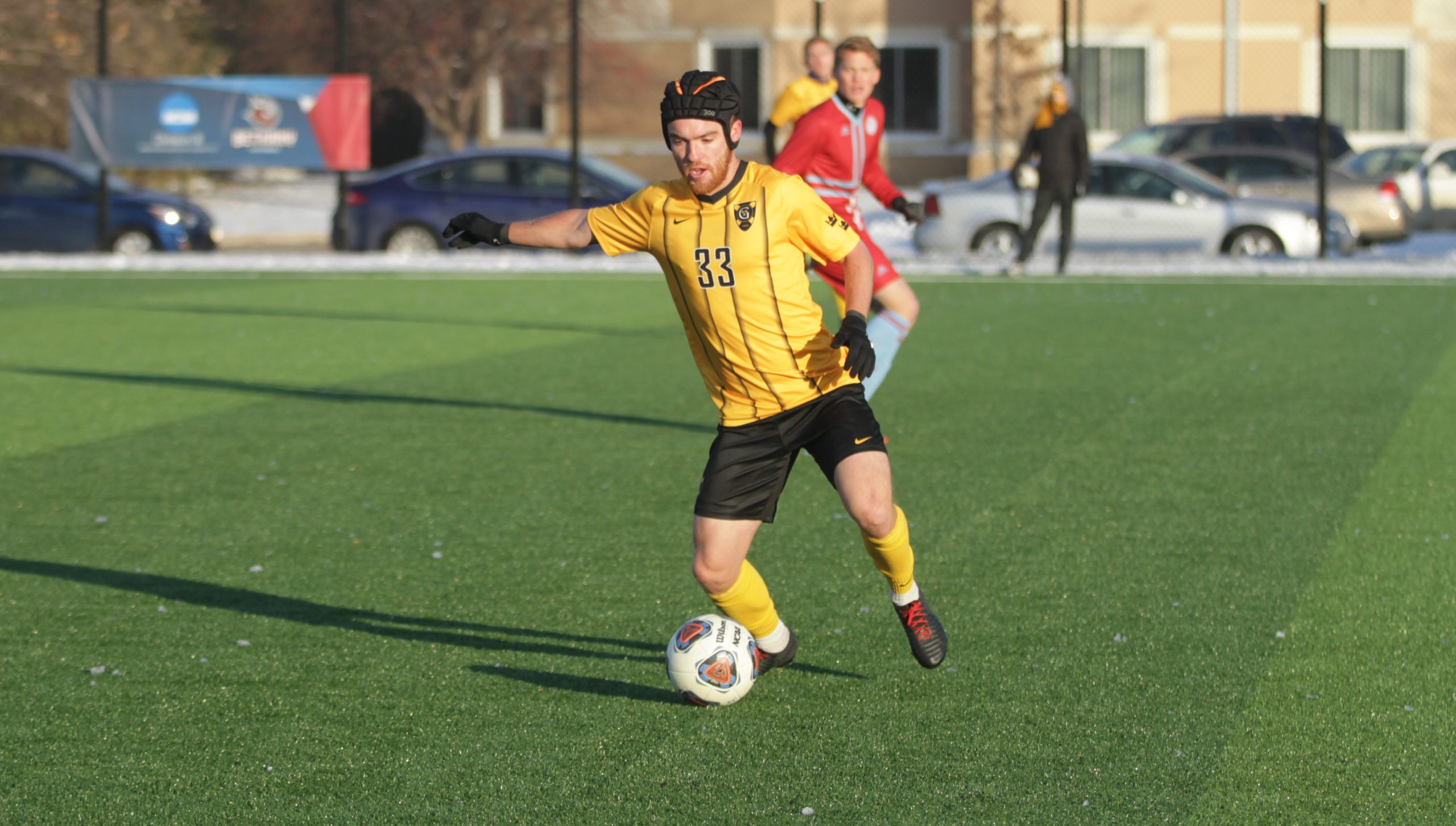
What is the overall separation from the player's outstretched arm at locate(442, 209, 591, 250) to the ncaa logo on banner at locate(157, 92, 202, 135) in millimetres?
18777

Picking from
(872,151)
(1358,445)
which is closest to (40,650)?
(872,151)

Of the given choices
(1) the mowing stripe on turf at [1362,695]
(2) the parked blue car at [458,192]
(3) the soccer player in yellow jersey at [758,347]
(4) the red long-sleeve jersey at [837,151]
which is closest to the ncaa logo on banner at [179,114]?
(2) the parked blue car at [458,192]

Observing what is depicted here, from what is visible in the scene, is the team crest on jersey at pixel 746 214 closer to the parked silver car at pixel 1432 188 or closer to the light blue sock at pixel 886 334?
the light blue sock at pixel 886 334

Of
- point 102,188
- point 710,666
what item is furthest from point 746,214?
point 102,188

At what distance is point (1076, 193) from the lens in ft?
63.3

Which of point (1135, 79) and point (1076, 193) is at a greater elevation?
point (1135, 79)

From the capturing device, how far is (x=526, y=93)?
37031 mm

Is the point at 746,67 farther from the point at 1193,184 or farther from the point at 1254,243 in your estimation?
the point at 1254,243

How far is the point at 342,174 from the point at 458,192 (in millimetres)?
1547

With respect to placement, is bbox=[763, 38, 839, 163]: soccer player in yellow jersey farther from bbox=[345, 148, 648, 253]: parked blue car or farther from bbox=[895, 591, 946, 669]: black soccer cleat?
bbox=[345, 148, 648, 253]: parked blue car

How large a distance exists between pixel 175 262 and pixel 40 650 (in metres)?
17.8

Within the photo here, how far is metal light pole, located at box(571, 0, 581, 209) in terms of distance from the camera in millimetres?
22156

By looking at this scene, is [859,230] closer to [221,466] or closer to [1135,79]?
[221,466]

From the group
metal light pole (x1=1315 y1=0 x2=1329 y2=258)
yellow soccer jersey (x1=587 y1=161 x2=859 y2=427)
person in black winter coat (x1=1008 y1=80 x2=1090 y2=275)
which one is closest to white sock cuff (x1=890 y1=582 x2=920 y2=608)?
yellow soccer jersey (x1=587 y1=161 x2=859 y2=427)
